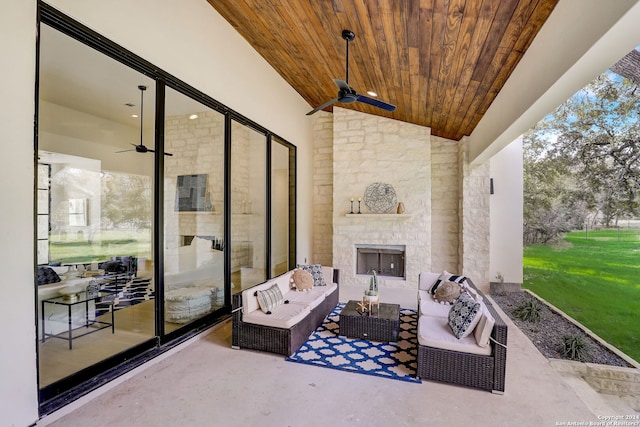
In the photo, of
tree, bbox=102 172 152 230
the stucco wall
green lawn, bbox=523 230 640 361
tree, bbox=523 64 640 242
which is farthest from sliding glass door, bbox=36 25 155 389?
tree, bbox=523 64 640 242

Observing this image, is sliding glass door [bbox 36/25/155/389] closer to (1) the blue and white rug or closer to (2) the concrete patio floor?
(2) the concrete patio floor

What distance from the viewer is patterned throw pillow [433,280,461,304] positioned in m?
3.78

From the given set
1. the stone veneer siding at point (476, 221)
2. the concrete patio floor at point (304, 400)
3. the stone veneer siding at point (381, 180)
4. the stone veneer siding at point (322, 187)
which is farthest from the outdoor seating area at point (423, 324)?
the stone veneer siding at point (322, 187)

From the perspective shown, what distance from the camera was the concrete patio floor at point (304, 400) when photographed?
7.16 ft

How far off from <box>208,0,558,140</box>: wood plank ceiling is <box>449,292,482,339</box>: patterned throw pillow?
96.3 inches

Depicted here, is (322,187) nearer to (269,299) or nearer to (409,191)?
(409,191)

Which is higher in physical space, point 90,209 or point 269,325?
point 90,209

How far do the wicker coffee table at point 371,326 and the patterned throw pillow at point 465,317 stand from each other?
0.69 metres

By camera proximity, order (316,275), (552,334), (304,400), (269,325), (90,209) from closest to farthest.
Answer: (304,400), (90,209), (269,325), (552,334), (316,275)

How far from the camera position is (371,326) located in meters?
3.47

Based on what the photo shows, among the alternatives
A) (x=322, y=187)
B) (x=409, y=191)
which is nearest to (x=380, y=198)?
(x=409, y=191)

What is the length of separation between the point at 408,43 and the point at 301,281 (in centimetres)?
324

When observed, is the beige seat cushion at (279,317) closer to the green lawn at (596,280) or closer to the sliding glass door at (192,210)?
the sliding glass door at (192,210)

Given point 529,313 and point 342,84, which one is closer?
point 342,84
